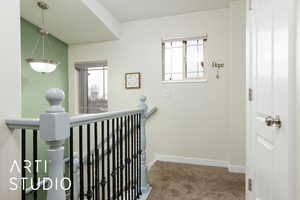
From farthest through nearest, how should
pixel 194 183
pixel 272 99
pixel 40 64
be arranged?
pixel 40 64 < pixel 194 183 < pixel 272 99

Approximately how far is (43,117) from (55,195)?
0.34 metres

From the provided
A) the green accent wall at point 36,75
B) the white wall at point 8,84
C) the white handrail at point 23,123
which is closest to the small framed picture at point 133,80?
the green accent wall at point 36,75

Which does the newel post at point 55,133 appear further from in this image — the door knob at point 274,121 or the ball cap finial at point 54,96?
the door knob at point 274,121

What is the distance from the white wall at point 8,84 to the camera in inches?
36.1

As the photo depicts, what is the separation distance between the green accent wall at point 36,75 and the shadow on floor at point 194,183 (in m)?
2.38

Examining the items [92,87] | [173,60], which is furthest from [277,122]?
[92,87]

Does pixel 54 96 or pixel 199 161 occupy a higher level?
pixel 54 96

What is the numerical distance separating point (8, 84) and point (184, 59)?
8.35ft

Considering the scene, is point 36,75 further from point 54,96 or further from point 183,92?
point 54,96

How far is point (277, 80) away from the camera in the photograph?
1.03 metres

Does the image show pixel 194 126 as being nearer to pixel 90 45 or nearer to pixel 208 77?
pixel 208 77

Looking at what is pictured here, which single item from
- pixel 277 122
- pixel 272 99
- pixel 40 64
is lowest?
pixel 277 122

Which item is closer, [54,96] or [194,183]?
[54,96]

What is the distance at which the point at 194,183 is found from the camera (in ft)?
6.85
